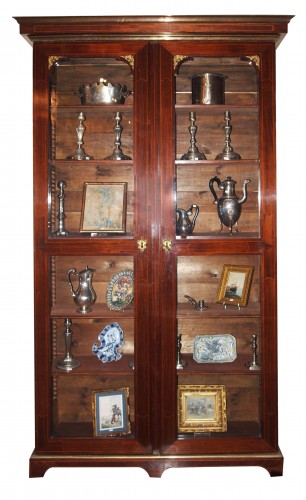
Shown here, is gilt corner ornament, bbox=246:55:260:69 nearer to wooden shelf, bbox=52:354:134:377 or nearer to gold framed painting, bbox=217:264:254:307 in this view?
gold framed painting, bbox=217:264:254:307

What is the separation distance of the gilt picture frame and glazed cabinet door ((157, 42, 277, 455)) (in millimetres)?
242

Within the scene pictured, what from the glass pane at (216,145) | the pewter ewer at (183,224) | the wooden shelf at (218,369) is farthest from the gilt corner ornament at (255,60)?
the wooden shelf at (218,369)

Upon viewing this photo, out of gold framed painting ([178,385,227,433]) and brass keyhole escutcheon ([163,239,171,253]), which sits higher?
brass keyhole escutcheon ([163,239,171,253])

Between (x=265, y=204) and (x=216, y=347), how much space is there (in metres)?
0.84

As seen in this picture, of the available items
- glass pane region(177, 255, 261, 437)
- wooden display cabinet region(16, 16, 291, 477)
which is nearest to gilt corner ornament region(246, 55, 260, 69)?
wooden display cabinet region(16, 16, 291, 477)

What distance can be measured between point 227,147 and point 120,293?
1003 mm

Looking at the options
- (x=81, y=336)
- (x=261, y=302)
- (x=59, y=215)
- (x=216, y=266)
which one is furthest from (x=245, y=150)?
(x=81, y=336)

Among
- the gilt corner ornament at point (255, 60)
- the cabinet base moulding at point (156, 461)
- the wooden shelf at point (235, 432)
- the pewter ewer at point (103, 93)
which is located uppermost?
the gilt corner ornament at point (255, 60)

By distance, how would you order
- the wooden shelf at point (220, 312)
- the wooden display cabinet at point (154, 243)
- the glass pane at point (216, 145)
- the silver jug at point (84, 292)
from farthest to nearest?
the glass pane at point (216, 145) < the silver jug at point (84, 292) < the wooden shelf at point (220, 312) < the wooden display cabinet at point (154, 243)

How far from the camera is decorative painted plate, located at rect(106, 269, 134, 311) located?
100 inches

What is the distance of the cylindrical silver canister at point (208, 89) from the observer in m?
2.45

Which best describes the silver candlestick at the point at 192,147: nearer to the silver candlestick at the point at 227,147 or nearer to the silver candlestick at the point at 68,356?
the silver candlestick at the point at 227,147

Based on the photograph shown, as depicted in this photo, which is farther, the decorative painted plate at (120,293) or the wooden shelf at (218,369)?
the decorative painted plate at (120,293)

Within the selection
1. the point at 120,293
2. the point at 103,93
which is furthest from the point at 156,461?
the point at 103,93
